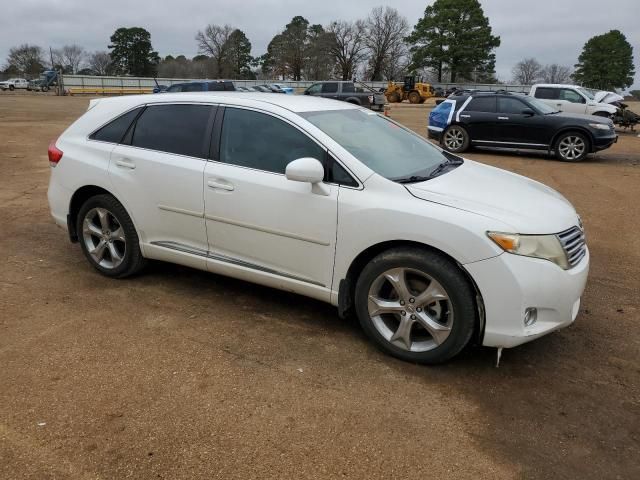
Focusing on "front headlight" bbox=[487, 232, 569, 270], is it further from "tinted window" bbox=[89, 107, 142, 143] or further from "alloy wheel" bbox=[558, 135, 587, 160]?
"alloy wheel" bbox=[558, 135, 587, 160]

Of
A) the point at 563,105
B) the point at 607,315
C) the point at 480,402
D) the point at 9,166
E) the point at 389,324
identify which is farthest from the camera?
the point at 563,105

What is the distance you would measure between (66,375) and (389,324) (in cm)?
201

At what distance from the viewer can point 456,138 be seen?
44.9 feet

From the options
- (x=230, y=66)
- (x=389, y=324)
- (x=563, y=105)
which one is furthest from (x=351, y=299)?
(x=230, y=66)

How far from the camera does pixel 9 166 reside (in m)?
10.4

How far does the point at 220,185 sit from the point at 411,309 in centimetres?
162

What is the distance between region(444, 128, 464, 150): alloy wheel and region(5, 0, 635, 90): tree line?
2556 inches

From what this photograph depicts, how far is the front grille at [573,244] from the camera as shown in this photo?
124 inches

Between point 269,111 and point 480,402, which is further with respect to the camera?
point 269,111

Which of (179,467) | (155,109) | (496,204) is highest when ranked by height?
(155,109)

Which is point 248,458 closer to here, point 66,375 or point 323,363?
point 323,363

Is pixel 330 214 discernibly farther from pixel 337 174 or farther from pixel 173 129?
pixel 173 129

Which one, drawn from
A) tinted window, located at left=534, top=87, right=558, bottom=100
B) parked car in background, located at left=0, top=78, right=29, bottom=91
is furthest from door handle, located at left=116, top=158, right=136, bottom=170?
parked car in background, located at left=0, top=78, right=29, bottom=91

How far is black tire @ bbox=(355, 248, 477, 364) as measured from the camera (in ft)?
10.1
